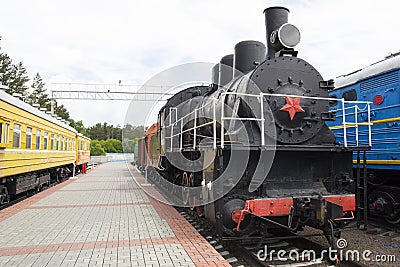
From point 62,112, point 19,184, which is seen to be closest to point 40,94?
point 62,112

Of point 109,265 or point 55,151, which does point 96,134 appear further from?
point 109,265

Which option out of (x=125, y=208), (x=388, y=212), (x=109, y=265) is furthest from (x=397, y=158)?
(x=125, y=208)

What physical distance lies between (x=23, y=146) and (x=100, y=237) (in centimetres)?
650

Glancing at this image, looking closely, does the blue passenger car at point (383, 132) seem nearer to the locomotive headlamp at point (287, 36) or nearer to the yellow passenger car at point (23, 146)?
the locomotive headlamp at point (287, 36)

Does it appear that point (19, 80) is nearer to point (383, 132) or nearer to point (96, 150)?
point (96, 150)

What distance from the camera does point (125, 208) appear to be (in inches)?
392

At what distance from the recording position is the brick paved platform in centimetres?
497

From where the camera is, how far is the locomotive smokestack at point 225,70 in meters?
8.49

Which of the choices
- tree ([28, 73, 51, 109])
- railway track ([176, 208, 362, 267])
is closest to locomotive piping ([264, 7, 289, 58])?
railway track ([176, 208, 362, 267])

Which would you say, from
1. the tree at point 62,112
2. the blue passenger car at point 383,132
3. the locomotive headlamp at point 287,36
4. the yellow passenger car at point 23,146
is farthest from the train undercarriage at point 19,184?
the tree at point 62,112

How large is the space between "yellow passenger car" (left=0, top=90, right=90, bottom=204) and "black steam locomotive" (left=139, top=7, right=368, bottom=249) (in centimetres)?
605

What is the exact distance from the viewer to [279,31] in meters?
6.38

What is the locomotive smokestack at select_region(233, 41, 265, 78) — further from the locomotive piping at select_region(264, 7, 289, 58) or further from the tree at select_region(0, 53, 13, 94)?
the tree at select_region(0, 53, 13, 94)

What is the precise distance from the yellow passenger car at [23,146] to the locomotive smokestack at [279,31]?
283 inches
